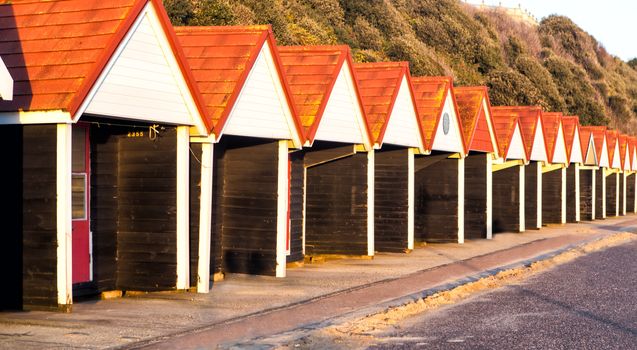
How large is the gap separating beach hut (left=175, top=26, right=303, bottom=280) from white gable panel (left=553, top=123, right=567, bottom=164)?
25.2 metres

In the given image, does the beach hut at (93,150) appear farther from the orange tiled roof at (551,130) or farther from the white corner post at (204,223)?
the orange tiled roof at (551,130)

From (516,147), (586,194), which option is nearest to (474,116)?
(516,147)

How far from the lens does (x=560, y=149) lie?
44594mm

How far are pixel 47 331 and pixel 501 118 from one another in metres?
26.9

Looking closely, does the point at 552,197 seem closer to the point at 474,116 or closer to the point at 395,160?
the point at 474,116

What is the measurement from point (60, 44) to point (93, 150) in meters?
2.45

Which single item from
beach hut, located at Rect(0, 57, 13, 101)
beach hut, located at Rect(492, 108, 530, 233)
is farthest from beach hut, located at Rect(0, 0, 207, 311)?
beach hut, located at Rect(492, 108, 530, 233)

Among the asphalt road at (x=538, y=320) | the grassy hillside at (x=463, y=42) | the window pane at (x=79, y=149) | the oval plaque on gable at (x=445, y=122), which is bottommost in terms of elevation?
the asphalt road at (x=538, y=320)

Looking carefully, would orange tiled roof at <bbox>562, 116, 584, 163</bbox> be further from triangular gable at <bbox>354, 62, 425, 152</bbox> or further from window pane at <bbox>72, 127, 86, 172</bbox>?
window pane at <bbox>72, 127, 86, 172</bbox>

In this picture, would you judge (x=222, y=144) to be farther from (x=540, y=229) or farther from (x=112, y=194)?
(x=540, y=229)

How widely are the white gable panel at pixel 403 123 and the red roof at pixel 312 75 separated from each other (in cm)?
319

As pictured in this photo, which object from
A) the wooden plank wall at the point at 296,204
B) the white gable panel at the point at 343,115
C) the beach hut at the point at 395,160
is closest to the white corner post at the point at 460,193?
the beach hut at the point at 395,160

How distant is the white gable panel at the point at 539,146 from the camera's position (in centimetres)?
3984

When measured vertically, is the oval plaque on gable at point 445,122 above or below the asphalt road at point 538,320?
above
